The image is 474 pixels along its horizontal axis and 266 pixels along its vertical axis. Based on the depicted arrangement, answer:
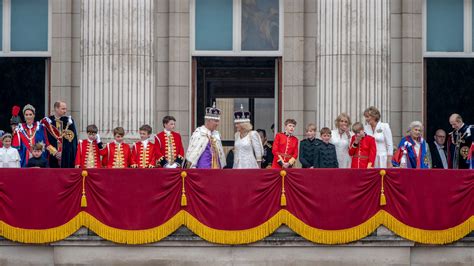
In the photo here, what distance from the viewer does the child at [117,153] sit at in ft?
85.8

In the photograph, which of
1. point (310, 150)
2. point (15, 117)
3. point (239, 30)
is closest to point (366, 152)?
point (310, 150)

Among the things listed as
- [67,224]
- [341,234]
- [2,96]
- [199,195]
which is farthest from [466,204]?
[2,96]

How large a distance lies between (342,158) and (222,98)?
4572 millimetres

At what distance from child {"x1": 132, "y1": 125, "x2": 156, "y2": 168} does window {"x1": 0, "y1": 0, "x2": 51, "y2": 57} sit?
16.3ft

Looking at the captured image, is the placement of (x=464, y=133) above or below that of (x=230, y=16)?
below

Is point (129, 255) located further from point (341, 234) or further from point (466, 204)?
point (466, 204)

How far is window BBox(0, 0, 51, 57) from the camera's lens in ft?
98.3

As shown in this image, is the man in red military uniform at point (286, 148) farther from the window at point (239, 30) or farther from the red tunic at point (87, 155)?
the window at point (239, 30)

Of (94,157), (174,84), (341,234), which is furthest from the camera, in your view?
(174,84)

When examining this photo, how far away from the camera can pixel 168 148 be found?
26.2m

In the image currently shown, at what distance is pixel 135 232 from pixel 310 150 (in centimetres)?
449

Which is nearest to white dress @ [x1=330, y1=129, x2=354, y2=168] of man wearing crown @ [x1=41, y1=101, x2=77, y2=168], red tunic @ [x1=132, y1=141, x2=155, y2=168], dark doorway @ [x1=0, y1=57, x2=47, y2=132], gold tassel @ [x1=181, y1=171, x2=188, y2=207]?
red tunic @ [x1=132, y1=141, x2=155, y2=168]

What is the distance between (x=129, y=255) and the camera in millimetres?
23594

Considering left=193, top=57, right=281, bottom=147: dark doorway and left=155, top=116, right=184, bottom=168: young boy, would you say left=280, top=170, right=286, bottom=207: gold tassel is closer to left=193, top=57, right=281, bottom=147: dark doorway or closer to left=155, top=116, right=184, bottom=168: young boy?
left=155, top=116, right=184, bottom=168: young boy
